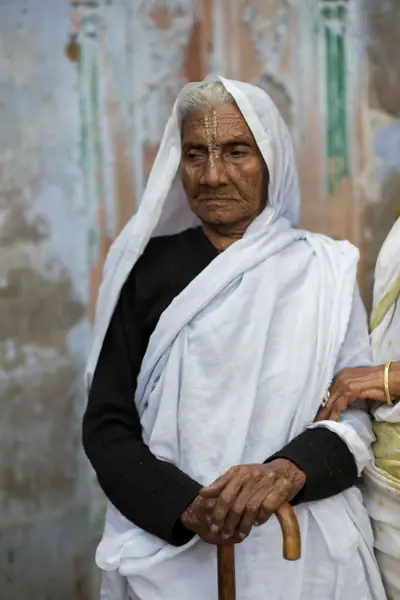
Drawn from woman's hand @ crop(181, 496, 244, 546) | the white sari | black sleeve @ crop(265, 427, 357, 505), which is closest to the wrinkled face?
the white sari

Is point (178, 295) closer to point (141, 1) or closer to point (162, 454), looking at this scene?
point (162, 454)

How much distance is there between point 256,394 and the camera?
1385mm

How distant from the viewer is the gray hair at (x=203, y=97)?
147cm

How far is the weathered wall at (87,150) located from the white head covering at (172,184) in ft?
1.10

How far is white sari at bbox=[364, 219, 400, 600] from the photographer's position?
1410mm

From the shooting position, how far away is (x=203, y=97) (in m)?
1.48

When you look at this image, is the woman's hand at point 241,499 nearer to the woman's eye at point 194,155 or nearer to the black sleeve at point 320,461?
the black sleeve at point 320,461

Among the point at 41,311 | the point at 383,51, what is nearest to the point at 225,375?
the point at 41,311

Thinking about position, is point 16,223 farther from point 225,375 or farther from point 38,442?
point 225,375

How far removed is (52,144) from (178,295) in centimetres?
60

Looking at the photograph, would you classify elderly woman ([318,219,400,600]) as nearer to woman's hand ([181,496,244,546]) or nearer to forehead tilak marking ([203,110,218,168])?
woman's hand ([181,496,244,546])

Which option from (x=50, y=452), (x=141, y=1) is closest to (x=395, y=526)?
(x=50, y=452)

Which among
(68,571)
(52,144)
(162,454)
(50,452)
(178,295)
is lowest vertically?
(68,571)

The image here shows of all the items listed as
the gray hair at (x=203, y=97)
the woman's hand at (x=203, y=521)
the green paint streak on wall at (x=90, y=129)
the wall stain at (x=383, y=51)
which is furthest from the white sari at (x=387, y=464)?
the green paint streak on wall at (x=90, y=129)
